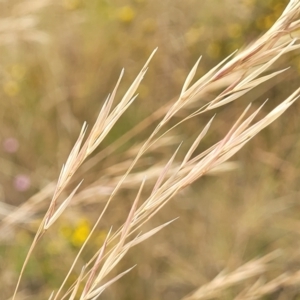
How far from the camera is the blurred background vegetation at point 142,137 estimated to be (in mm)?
885

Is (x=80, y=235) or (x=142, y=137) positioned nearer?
(x=80, y=235)

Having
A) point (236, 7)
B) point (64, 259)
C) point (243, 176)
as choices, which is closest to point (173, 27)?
point (236, 7)

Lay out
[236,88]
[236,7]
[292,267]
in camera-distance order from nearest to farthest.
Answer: [236,88], [292,267], [236,7]

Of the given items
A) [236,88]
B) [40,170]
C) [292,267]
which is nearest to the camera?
[236,88]

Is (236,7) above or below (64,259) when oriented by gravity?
above

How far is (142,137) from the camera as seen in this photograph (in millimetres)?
1035

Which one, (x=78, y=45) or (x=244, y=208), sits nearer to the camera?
(x=244, y=208)

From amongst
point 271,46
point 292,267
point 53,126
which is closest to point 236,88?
point 271,46

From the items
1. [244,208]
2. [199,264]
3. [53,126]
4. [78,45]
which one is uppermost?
[78,45]

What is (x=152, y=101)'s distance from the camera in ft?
3.43

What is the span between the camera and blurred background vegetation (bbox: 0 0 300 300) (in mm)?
885

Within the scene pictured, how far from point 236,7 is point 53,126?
0.64 metres

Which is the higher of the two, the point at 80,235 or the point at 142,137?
the point at 142,137

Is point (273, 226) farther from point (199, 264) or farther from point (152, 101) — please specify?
point (152, 101)
